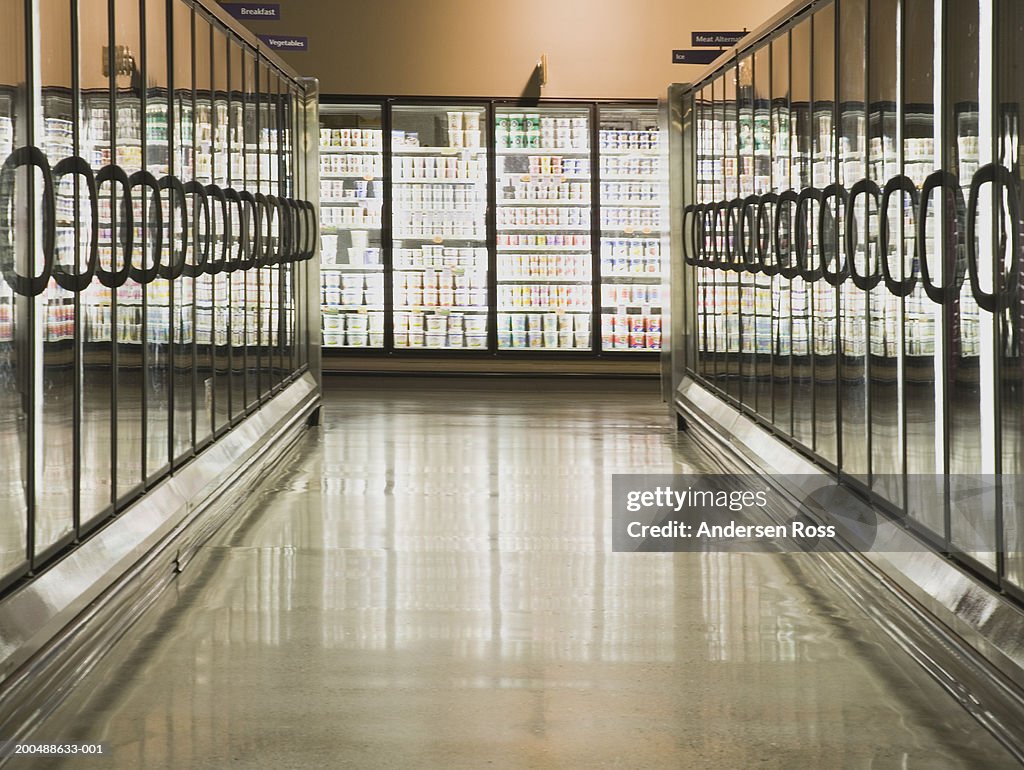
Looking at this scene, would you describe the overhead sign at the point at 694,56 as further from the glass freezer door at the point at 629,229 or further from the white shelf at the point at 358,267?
the white shelf at the point at 358,267

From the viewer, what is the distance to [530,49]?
38.1 feet

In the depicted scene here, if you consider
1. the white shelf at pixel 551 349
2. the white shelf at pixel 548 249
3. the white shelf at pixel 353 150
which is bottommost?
the white shelf at pixel 551 349

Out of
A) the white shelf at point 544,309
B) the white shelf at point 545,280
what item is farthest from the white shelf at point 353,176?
the white shelf at point 544,309

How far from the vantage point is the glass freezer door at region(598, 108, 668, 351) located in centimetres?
1180

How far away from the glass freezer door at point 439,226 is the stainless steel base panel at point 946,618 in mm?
6738

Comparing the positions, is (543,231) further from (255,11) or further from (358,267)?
(255,11)

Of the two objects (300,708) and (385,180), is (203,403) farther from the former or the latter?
(385,180)

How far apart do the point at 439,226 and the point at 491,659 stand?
27.8 feet

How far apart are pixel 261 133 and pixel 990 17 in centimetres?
465

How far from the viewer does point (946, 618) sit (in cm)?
360

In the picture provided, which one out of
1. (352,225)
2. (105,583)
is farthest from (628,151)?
(105,583)

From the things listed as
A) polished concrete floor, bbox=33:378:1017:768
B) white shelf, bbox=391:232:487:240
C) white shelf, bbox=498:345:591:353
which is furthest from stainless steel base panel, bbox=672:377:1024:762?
white shelf, bbox=391:232:487:240

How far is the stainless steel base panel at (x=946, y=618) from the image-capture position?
3123 mm

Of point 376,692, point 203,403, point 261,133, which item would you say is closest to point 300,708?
point 376,692
